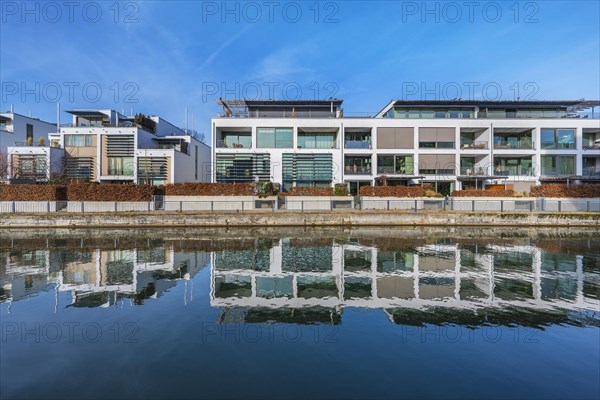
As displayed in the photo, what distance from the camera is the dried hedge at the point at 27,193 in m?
26.4

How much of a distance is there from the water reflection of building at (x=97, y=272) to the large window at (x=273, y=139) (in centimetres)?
2422

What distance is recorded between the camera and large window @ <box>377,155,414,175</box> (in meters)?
39.4

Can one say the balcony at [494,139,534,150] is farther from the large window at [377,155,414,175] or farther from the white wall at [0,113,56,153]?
the white wall at [0,113,56,153]

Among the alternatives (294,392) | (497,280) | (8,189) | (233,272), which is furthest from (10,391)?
(8,189)

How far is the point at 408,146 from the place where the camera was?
4006cm

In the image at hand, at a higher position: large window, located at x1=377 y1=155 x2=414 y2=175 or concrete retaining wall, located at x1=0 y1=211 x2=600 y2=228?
large window, located at x1=377 y1=155 x2=414 y2=175

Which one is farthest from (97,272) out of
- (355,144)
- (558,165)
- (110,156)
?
(558,165)

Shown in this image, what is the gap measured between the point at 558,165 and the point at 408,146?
61.9 ft

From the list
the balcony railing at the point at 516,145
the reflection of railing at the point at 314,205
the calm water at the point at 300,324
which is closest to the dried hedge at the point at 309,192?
the reflection of railing at the point at 314,205

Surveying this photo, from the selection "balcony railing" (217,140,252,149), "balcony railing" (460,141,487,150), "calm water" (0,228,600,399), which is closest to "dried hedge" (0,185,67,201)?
"calm water" (0,228,600,399)

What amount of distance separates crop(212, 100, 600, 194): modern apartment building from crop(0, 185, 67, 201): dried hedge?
15696mm

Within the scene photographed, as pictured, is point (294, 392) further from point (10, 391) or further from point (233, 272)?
point (233, 272)

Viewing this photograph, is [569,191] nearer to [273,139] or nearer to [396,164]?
[396,164]

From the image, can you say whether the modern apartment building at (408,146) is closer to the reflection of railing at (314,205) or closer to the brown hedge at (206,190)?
the reflection of railing at (314,205)
